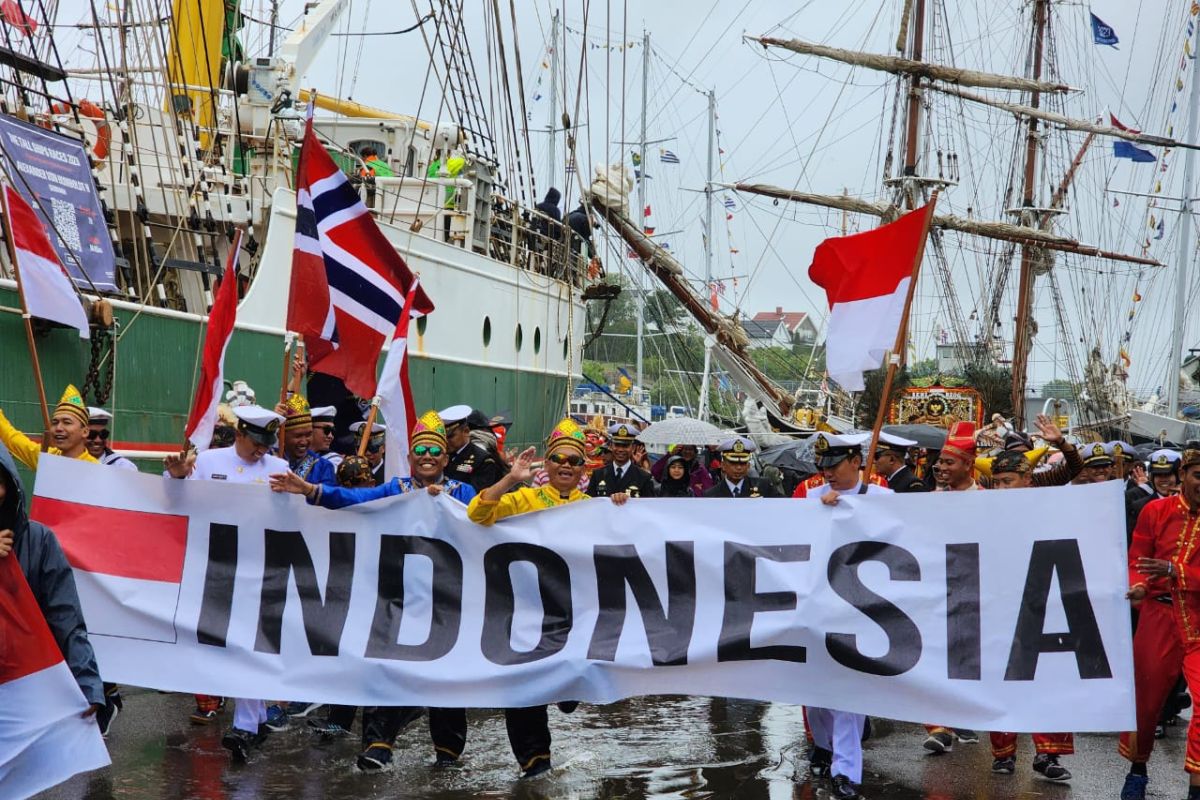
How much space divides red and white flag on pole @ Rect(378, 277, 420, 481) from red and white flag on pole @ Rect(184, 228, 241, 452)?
2.93 feet

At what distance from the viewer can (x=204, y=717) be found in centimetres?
938

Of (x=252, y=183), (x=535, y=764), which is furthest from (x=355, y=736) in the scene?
(x=252, y=183)

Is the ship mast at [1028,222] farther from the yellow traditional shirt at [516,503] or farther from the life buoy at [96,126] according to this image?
the yellow traditional shirt at [516,503]

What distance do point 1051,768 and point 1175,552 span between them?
4.66ft

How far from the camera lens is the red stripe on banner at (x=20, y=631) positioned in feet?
17.7

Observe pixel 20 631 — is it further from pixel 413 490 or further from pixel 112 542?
pixel 413 490

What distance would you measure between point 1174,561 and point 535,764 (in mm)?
3356

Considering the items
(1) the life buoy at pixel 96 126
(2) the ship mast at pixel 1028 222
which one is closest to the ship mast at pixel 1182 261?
(2) the ship mast at pixel 1028 222

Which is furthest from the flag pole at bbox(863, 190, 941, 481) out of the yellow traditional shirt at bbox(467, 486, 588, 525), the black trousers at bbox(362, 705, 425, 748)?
the black trousers at bbox(362, 705, 425, 748)

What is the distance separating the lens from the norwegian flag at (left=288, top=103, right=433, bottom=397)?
9.70 metres

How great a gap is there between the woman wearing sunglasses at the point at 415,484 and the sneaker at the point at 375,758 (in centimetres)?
129

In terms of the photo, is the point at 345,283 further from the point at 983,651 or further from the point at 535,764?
the point at 983,651

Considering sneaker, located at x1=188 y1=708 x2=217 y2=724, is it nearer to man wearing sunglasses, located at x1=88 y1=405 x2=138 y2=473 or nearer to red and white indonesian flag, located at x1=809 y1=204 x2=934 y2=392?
man wearing sunglasses, located at x1=88 y1=405 x2=138 y2=473

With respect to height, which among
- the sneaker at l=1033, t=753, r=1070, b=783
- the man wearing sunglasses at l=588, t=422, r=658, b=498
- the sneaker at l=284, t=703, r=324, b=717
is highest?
the man wearing sunglasses at l=588, t=422, r=658, b=498
